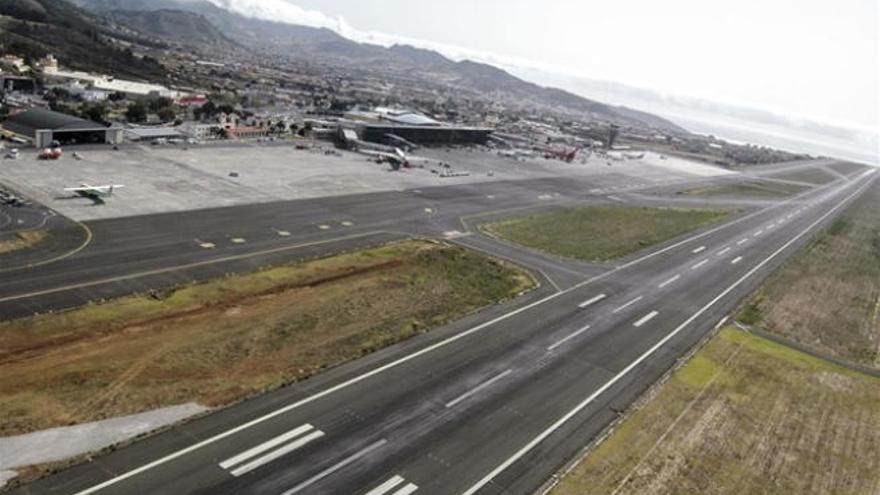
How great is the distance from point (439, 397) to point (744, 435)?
70.3 ft

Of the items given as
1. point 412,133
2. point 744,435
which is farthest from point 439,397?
point 412,133

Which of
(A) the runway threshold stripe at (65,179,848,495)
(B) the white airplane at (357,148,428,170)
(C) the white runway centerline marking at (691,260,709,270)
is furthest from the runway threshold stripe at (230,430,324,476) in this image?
(B) the white airplane at (357,148,428,170)

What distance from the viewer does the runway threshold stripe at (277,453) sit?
33438mm

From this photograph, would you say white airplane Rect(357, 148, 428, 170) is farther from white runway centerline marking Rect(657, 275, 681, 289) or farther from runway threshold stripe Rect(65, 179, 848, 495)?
white runway centerline marking Rect(657, 275, 681, 289)

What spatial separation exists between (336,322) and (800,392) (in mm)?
39396

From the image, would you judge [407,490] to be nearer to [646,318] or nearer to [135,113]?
[646,318]

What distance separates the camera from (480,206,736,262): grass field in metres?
91.1

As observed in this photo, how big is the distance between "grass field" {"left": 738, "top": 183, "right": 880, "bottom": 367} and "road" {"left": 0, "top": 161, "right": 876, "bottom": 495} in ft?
13.4

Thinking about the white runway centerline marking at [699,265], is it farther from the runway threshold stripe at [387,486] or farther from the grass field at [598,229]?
the runway threshold stripe at [387,486]

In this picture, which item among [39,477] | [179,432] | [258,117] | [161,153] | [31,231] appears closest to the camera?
[39,477]

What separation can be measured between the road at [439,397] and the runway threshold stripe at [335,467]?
0.32 ft

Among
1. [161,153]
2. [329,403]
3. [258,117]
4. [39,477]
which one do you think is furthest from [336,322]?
[258,117]

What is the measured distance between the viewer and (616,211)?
127000 millimetres

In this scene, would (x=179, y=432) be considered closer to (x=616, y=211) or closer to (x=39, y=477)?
(x=39, y=477)
